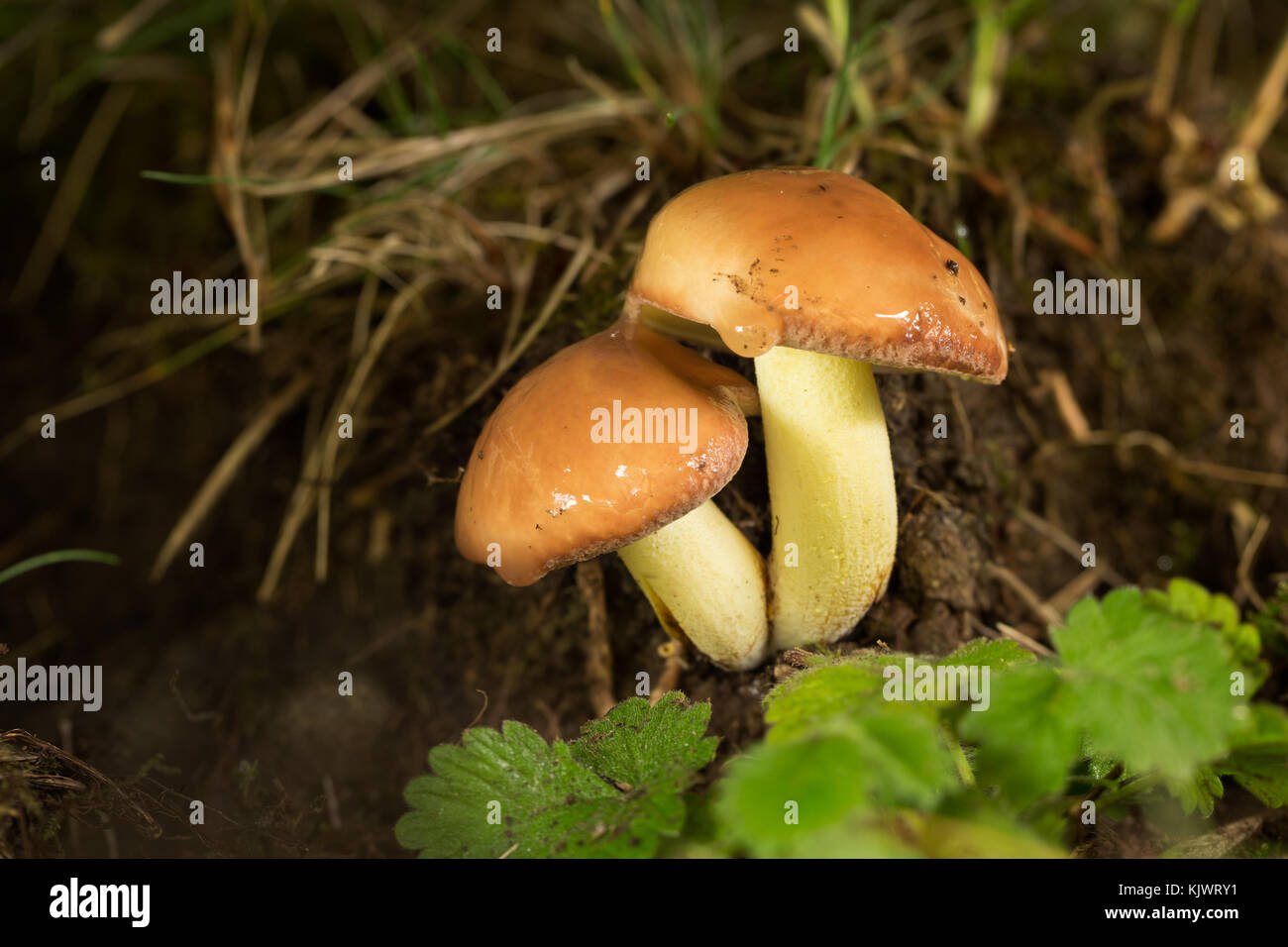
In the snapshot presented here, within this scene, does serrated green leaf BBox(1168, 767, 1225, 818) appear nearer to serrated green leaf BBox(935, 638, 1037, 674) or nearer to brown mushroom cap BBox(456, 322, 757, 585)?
serrated green leaf BBox(935, 638, 1037, 674)

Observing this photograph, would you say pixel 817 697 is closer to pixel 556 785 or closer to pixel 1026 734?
pixel 1026 734

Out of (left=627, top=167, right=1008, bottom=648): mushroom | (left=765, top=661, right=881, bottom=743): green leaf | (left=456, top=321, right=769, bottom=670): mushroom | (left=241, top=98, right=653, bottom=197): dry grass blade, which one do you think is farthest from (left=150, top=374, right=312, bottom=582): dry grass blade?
(left=765, top=661, right=881, bottom=743): green leaf

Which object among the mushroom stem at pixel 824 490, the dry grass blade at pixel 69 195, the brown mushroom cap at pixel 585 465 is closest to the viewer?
the brown mushroom cap at pixel 585 465

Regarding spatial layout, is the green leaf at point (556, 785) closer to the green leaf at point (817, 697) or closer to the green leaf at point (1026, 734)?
the green leaf at point (817, 697)

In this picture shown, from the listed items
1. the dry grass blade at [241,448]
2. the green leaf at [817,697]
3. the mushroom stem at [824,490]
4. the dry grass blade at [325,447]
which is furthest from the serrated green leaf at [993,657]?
the dry grass blade at [241,448]
